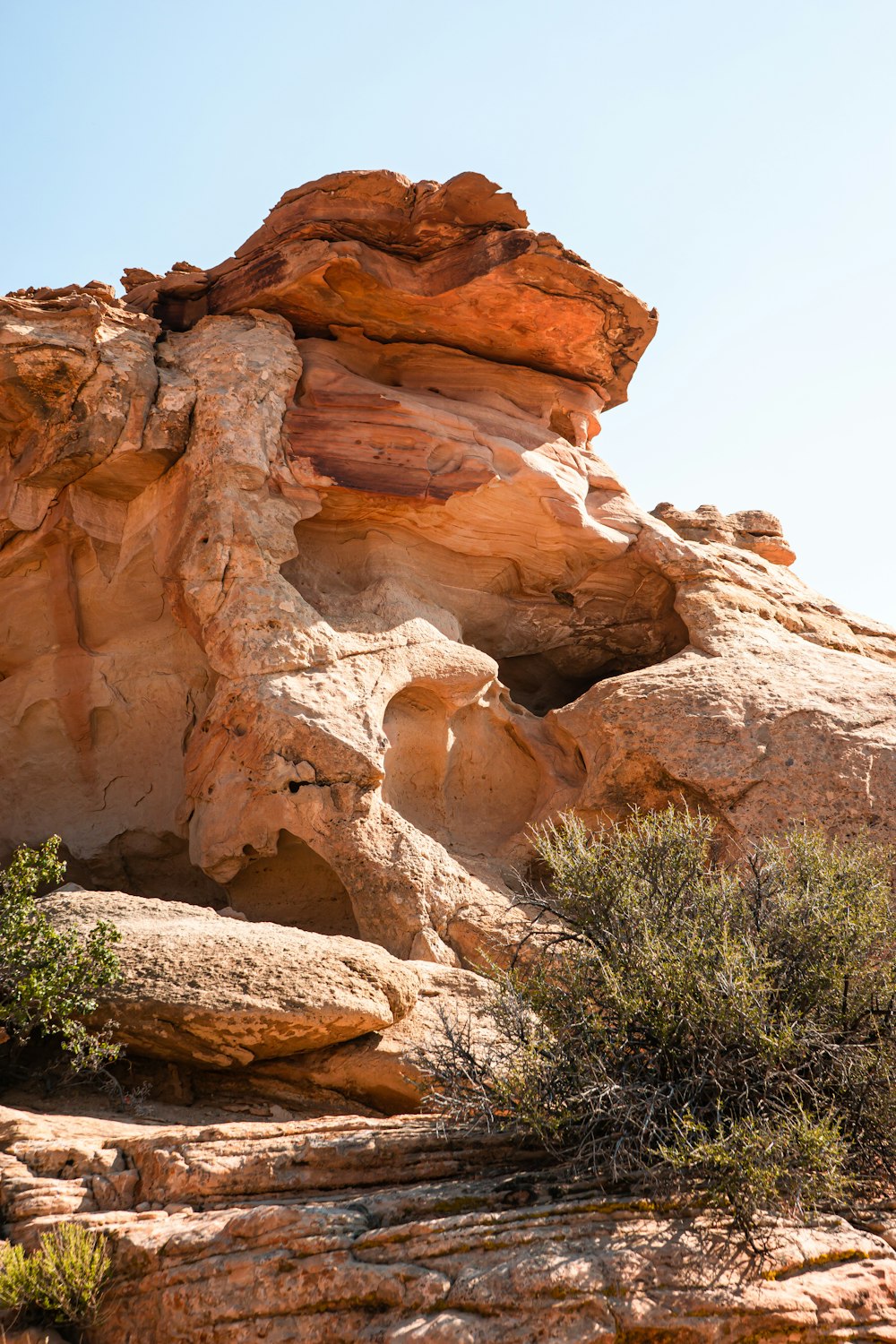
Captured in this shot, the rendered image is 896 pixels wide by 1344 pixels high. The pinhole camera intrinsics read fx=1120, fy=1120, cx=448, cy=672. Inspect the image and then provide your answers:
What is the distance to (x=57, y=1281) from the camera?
15.8 feet

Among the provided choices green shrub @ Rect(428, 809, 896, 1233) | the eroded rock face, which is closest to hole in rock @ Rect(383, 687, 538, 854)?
the eroded rock face

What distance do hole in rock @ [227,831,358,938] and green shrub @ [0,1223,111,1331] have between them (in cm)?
437

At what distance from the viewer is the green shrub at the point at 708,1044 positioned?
5020 millimetres

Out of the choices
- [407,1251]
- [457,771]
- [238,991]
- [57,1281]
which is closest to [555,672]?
[457,771]

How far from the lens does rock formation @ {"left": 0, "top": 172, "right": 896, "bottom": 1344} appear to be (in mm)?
7824

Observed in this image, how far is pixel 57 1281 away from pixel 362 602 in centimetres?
634

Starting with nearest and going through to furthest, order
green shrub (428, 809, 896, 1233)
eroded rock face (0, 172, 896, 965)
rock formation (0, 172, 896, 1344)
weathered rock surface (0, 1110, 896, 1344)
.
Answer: weathered rock surface (0, 1110, 896, 1344), green shrub (428, 809, 896, 1233), rock formation (0, 172, 896, 1344), eroded rock face (0, 172, 896, 965)

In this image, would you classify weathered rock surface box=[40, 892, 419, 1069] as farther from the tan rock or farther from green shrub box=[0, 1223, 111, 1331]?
green shrub box=[0, 1223, 111, 1331]


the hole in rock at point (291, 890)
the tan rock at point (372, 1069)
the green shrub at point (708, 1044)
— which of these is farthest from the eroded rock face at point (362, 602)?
the green shrub at point (708, 1044)

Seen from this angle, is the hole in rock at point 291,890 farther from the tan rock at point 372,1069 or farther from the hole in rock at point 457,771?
the tan rock at point 372,1069

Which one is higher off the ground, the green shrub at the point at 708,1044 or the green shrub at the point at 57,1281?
the green shrub at the point at 708,1044

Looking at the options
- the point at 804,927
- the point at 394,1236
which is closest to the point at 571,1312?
the point at 394,1236

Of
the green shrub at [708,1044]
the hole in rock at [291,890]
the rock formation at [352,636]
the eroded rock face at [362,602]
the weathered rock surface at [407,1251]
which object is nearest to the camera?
the weathered rock surface at [407,1251]

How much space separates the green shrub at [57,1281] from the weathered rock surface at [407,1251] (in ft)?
0.36
